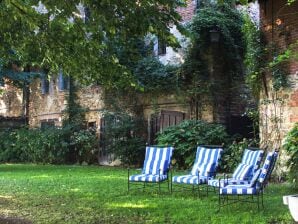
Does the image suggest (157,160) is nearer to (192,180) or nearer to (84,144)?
(192,180)

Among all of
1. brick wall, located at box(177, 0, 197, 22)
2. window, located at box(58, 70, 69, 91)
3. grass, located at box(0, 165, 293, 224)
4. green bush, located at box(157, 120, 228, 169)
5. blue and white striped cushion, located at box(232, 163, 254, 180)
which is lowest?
grass, located at box(0, 165, 293, 224)

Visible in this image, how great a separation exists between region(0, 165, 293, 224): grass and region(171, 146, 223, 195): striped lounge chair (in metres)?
0.32

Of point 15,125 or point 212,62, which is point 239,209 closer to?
point 212,62

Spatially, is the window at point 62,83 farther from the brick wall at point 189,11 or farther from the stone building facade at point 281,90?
the stone building facade at point 281,90

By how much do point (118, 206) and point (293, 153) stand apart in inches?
152

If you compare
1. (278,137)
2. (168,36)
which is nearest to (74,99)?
(278,137)

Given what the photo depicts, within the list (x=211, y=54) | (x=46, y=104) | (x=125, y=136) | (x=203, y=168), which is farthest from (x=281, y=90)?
(x=46, y=104)

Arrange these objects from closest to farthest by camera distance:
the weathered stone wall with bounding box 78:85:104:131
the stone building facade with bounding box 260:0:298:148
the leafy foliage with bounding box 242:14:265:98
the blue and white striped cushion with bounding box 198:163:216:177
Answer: the blue and white striped cushion with bounding box 198:163:216:177 < the stone building facade with bounding box 260:0:298:148 < the leafy foliage with bounding box 242:14:265:98 < the weathered stone wall with bounding box 78:85:104:131

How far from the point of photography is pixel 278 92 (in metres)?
11.3

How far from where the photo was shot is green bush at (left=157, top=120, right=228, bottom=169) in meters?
14.4

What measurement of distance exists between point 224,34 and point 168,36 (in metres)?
8.61

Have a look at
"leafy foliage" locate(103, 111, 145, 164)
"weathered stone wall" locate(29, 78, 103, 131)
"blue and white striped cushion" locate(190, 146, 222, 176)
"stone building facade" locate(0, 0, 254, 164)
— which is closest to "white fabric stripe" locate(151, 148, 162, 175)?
"blue and white striped cushion" locate(190, 146, 222, 176)

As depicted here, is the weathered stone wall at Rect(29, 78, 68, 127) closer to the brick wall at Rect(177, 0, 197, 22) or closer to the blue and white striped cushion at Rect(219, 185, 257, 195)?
the brick wall at Rect(177, 0, 197, 22)

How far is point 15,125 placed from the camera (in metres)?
23.4
